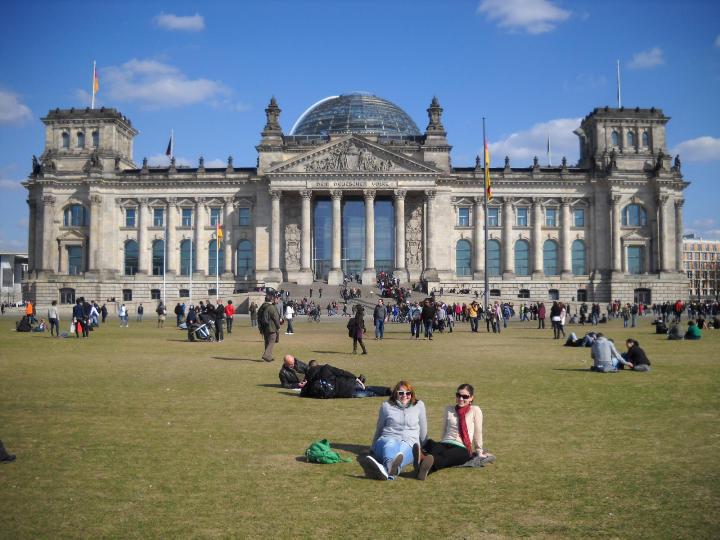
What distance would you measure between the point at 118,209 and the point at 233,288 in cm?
1860

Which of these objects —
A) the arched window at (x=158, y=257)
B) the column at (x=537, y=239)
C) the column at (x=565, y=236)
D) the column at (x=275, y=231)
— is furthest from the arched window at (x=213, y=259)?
the column at (x=565, y=236)

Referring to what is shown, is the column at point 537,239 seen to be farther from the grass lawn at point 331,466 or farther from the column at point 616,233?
the grass lawn at point 331,466

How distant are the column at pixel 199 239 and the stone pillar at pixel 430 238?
2859 cm

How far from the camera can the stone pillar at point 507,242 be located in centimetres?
9281

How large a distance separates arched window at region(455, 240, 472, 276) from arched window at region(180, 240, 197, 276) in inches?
1339

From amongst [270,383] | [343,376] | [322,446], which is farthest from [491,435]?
[270,383]

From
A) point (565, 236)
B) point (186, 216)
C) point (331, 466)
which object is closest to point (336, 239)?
point (186, 216)

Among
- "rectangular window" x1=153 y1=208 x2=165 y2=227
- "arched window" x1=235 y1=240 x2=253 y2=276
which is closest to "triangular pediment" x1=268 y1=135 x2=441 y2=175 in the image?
"arched window" x1=235 y1=240 x2=253 y2=276

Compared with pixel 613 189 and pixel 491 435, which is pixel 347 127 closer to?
pixel 613 189

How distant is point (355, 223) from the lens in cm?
9225

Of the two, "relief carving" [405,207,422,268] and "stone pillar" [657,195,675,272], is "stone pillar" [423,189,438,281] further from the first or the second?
"stone pillar" [657,195,675,272]

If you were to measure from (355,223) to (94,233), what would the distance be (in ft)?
109

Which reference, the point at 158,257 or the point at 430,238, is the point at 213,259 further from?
the point at 430,238

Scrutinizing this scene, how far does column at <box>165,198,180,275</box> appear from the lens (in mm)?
93500
